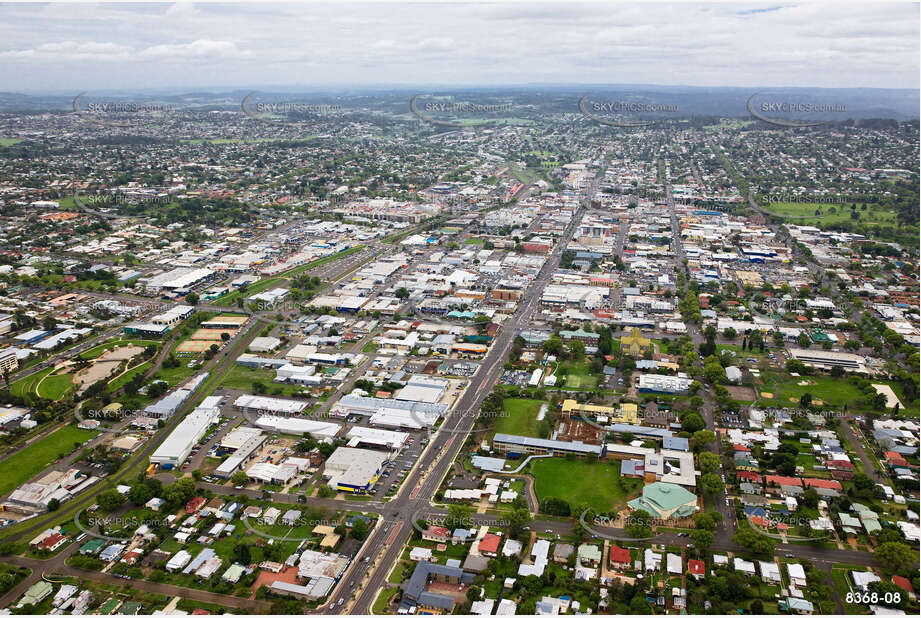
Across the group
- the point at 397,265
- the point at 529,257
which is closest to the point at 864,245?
the point at 529,257

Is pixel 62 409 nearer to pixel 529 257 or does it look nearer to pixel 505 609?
pixel 505 609

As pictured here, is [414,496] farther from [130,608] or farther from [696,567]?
Answer: [696,567]

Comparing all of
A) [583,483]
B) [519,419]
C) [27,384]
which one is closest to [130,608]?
[583,483]

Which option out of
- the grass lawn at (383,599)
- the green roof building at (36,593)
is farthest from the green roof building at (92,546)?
the grass lawn at (383,599)

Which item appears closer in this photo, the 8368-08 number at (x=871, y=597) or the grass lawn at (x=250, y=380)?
the 8368-08 number at (x=871, y=597)

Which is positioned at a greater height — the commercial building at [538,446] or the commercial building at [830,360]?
the commercial building at [830,360]

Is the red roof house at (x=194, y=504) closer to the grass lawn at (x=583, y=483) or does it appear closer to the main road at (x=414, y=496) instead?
the main road at (x=414, y=496)

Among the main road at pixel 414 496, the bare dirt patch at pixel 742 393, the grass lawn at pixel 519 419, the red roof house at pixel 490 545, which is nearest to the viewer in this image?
the main road at pixel 414 496
